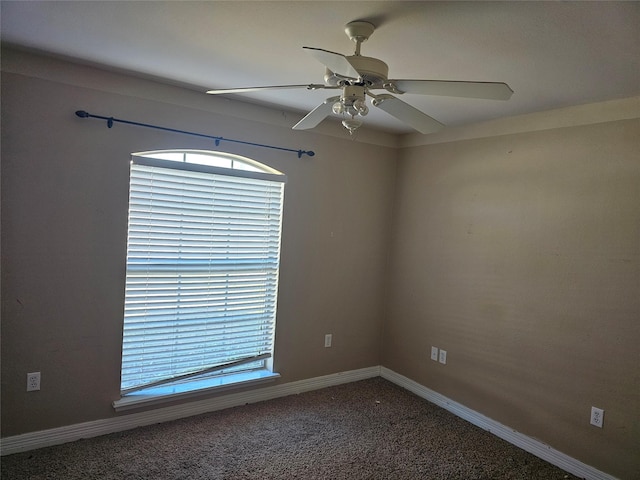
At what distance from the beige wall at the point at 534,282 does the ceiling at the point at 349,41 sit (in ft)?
1.71

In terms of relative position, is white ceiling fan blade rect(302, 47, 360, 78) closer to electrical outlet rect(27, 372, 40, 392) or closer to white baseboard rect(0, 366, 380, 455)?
electrical outlet rect(27, 372, 40, 392)

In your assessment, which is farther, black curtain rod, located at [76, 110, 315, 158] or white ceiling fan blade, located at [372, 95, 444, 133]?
black curtain rod, located at [76, 110, 315, 158]

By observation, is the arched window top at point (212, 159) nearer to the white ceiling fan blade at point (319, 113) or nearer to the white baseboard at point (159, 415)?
the white ceiling fan blade at point (319, 113)

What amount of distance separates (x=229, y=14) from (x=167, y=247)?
1705 millimetres

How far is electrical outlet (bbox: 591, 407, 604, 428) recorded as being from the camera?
8.44 feet

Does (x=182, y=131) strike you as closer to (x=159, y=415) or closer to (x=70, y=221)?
(x=70, y=221)

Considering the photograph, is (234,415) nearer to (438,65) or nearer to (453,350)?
(453,350)

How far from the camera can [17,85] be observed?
7.77 ft

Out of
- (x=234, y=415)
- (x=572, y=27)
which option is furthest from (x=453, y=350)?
(x=572, y=27)

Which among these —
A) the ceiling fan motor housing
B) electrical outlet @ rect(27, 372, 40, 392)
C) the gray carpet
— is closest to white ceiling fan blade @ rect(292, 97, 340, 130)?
the ceiling fan motor housing

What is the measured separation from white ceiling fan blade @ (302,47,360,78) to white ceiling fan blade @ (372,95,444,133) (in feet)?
0.93

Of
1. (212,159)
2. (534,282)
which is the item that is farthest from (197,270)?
(534,282)

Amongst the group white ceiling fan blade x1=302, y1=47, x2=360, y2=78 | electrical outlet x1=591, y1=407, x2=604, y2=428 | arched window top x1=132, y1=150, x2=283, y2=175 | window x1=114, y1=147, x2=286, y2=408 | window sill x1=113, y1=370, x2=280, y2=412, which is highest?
white ceiling fan blade x1=302, y1=47, x2=360, y2=78

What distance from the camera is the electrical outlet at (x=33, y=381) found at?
250 centimetres
